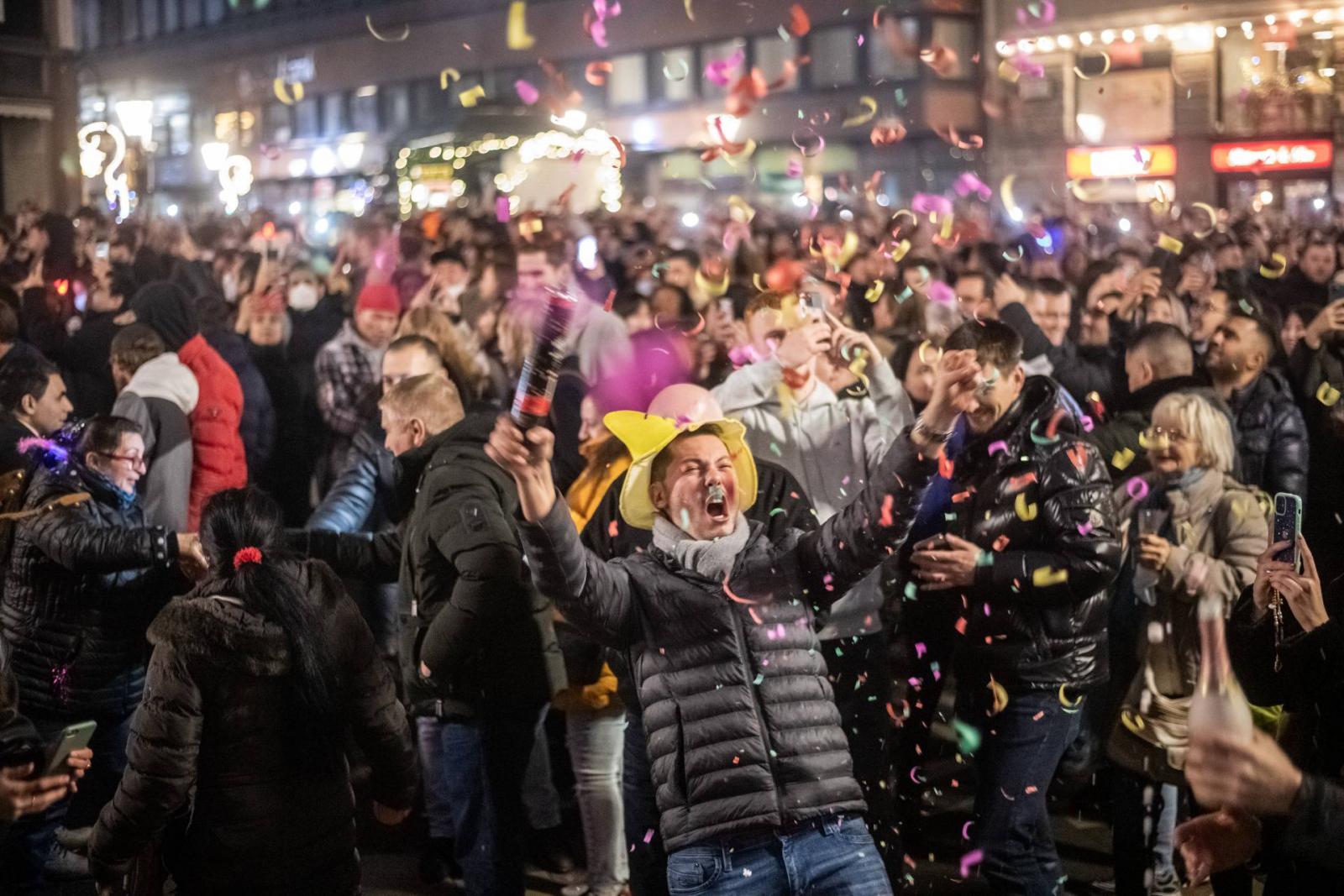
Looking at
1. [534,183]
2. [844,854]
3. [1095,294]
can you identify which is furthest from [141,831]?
[534,183]

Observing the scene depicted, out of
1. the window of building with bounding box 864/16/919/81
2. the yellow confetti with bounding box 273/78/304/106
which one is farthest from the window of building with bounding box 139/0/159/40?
the window of building with bounding box 864/16/919/81

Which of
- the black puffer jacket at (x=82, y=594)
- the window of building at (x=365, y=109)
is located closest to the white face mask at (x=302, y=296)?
the black puffer jacket at (x=82, y=594)

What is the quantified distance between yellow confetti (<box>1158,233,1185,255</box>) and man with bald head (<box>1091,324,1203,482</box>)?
18.0ft

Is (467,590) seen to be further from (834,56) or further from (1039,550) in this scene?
(834,56)

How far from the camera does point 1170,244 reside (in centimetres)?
1305

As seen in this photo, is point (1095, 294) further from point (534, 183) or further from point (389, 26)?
point (389, 26)

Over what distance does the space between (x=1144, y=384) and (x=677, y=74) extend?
37.1 metres

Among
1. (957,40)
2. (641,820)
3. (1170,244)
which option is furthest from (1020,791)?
(957,40)

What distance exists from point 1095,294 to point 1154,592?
16.0ft

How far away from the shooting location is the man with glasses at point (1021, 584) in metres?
4.70

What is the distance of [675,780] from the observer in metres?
3.74

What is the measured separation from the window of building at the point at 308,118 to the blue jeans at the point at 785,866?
55245 mm

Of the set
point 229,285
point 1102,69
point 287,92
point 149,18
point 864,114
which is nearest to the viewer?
point 229,285

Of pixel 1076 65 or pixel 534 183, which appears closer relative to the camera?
pixel 534 183
